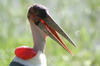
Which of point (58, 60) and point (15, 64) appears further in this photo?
point (58, 60)

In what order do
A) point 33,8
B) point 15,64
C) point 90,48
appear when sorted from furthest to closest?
point 90,48, point 33,8, point 15,64

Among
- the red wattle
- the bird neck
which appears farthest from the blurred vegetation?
the red wattle

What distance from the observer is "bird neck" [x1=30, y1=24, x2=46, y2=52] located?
206 inches

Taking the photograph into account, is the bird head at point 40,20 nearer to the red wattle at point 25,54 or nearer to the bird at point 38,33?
the bird at point 38,33

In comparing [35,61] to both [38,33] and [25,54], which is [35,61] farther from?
[38,33]

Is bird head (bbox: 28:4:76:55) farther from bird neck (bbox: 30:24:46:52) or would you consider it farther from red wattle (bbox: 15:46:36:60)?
red wattle (bbox: 15:46:36:60)

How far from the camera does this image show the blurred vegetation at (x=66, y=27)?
8789mm

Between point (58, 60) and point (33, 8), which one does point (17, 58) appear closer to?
point (33, 8)

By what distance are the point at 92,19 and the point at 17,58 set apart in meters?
6.05

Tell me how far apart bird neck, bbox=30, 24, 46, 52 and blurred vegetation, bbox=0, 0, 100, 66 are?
9.02 ft

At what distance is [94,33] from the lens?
1073cm

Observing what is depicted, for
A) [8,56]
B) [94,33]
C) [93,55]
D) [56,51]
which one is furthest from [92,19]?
[8,56]

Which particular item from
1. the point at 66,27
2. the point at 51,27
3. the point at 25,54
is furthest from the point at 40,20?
the point at 66,27

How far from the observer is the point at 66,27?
8.88 meters
